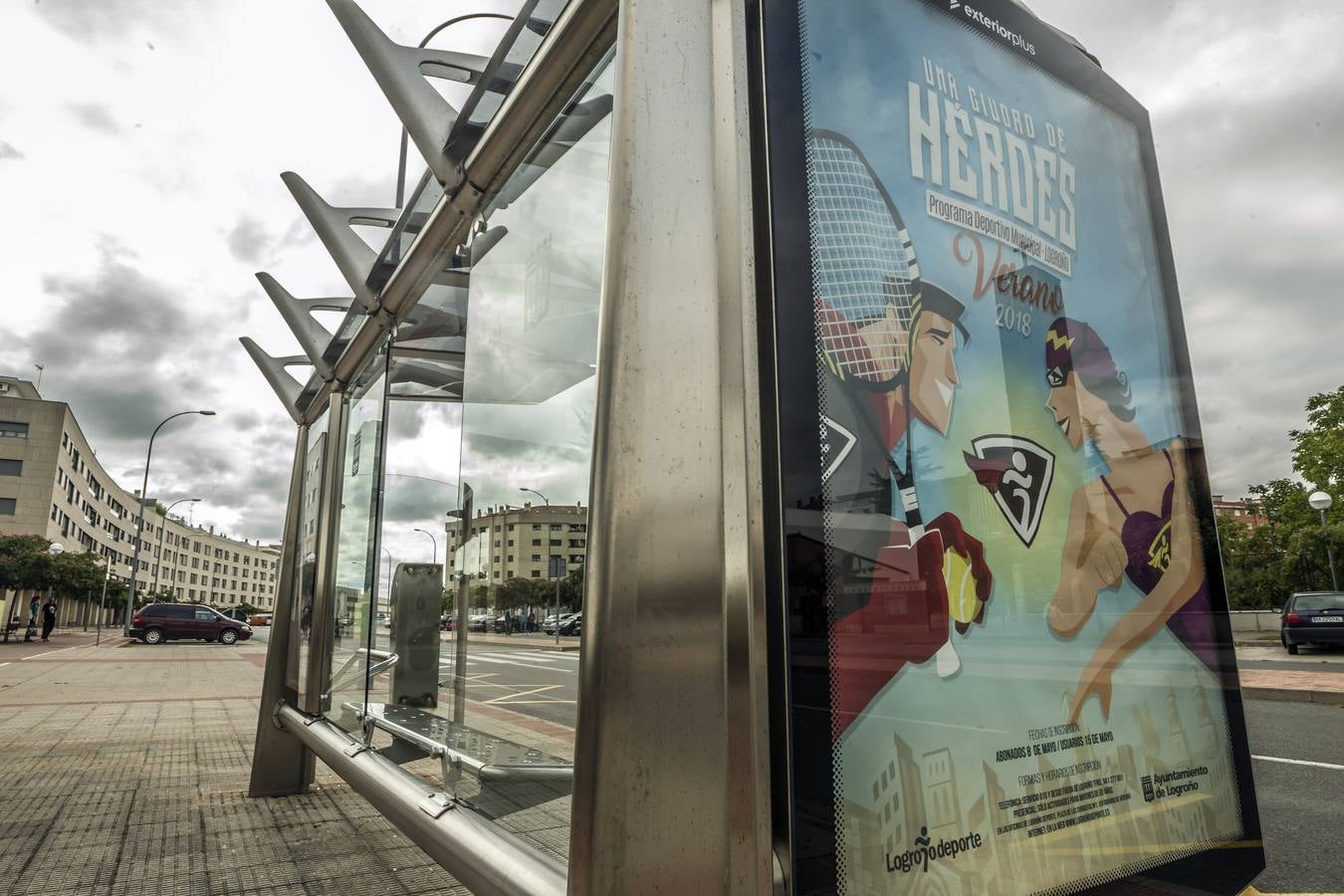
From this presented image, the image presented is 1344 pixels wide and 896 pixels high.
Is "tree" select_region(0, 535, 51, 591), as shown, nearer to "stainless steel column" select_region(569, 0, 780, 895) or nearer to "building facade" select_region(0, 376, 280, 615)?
"building facade" select_region(0, 376, 280, 615)

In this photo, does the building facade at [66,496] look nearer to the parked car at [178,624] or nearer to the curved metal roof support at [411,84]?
the parked car at [178,624]

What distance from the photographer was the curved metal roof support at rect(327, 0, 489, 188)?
2.60 m

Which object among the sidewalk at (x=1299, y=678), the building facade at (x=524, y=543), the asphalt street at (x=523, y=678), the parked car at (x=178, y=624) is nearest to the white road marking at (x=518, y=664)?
the asphalt street at (x=523, y=678)

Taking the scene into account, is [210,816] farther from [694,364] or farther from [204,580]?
[204,580]

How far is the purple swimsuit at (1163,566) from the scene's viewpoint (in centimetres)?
157

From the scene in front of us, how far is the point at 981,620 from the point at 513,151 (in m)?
1.74

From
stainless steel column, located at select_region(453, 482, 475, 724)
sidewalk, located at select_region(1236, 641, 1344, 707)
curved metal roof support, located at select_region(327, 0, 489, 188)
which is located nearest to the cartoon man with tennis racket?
stainless steel column, located at select_region(453, 482, 475, 724)

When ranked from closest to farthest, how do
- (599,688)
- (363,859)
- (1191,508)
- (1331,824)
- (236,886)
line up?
1. (599,688)
2. (1191,508)
3. (236,886)
4. (363,859)
5. (1331,824)

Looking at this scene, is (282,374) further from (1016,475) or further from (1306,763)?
(1306,763)

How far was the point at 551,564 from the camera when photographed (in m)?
1.93

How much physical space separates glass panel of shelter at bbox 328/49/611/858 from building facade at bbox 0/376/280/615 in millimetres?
35543

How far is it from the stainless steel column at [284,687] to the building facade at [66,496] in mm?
32092

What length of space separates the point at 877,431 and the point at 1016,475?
321 millimetres

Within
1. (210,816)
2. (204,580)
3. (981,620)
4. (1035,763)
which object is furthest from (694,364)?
(204,580)
